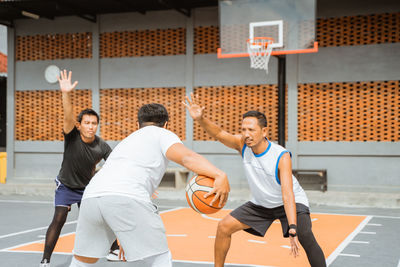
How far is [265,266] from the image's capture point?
5453mm

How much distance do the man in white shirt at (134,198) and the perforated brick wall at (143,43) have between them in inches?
435

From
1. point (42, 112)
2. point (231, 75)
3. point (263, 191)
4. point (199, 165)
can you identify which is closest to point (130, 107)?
point (42, 112)

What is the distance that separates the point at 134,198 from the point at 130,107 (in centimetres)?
1148

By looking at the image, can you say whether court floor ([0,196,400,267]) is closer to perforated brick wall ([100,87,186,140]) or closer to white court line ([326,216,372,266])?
white court line ([326,216,372,266])

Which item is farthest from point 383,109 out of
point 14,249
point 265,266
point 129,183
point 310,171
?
point 129,183

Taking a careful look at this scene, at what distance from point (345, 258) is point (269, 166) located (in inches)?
85.7

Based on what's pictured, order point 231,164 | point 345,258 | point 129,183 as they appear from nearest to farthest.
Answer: point 129,183
point 345,258
point 231,164

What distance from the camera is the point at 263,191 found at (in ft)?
15.0

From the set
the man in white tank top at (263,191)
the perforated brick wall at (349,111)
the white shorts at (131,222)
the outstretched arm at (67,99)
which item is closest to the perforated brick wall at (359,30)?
the perforated brick wall at (349,111)

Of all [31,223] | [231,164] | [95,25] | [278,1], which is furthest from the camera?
[95,25]

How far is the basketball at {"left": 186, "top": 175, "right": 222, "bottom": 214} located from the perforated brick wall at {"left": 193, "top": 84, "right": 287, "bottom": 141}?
9891 mm

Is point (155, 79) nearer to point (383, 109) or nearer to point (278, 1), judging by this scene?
point (278, 1)

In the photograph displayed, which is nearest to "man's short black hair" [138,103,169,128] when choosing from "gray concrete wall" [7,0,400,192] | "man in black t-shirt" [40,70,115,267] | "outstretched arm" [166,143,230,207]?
"outstretched arm" [166,143,230,207]

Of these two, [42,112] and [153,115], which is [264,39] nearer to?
[42,112]
